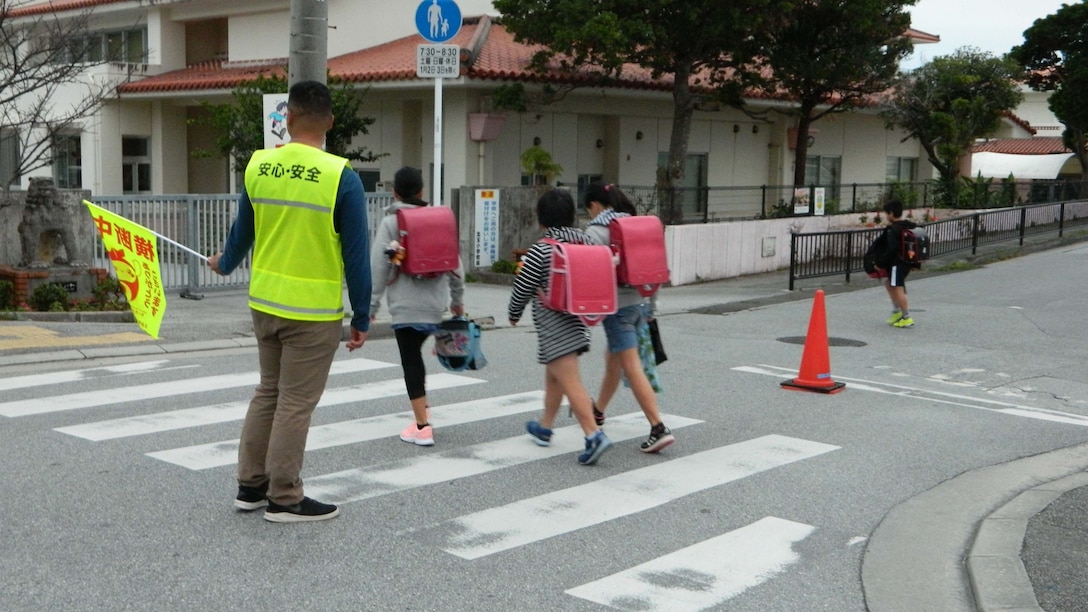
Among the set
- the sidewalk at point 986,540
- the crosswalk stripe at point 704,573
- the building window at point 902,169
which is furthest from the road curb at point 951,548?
the building window at point 902,169

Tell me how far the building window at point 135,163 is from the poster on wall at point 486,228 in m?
14.1

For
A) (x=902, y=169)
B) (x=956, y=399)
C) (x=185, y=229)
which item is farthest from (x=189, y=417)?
(x=902, y=169)

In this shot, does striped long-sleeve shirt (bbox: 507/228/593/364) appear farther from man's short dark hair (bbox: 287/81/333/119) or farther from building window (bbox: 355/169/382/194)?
building window (bbox: 355/169/382/194)

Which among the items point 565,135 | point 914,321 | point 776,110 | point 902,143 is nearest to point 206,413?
point 914,321

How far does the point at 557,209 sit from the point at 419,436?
1.79 m

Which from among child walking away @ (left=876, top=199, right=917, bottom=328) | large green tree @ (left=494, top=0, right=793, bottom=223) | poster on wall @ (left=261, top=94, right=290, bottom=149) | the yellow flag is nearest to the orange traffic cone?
child walking away @ (left=876, top=199, right=917, bottom=328)

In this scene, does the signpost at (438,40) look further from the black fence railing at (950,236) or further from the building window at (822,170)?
the building window at (822,170)

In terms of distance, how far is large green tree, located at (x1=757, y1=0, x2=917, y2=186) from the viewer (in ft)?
72.8

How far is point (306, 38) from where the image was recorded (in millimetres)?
12039

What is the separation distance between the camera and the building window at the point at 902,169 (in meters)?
34.9

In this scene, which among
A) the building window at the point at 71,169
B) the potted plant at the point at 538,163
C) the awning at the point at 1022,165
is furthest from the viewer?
the awning at the point at 1022,165

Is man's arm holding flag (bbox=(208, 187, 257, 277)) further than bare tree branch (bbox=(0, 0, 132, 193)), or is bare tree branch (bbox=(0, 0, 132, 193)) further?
bare tree branch (bbox=(0, 0, 132, 193))

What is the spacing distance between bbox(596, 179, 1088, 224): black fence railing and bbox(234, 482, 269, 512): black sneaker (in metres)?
14.9

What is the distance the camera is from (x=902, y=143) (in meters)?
34.5
